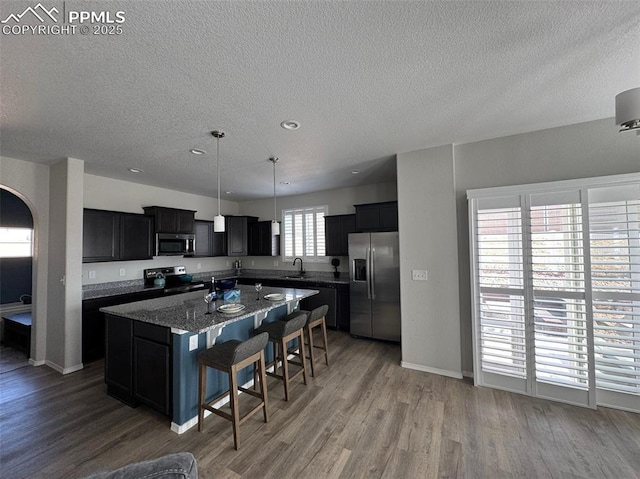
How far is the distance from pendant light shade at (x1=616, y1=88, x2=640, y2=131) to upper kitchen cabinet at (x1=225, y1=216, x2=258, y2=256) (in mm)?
5813

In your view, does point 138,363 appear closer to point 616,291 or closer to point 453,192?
point 453,192

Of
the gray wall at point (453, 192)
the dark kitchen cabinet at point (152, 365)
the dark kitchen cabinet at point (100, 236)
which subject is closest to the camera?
the dark kitchen cabinet at point (152, 365)

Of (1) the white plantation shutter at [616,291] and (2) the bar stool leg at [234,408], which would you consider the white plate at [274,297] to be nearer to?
(2) the bar stool leg at [234,408]

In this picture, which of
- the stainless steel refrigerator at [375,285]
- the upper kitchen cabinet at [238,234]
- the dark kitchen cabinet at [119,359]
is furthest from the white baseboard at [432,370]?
the upper kitchen cabinet at [238,234]

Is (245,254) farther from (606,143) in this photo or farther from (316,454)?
(606,143)

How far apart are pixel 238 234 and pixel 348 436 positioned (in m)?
4.85

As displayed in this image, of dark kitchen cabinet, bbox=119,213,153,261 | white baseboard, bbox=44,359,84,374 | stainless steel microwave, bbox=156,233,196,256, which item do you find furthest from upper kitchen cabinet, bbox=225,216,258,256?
white baseboard, bbox=44,359,84,374

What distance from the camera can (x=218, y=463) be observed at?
1.83 meters

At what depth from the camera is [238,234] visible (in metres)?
6.07

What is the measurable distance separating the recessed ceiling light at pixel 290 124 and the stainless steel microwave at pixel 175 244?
341 centimetres

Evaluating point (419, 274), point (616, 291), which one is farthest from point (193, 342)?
point (616, 291)

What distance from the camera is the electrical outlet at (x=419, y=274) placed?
3182 mm

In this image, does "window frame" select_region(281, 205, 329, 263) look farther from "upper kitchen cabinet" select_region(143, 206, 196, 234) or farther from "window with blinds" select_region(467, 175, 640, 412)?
"window with blinds" select_region(467, 175, 640, 412)

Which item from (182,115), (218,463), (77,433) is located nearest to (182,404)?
(218,463)
